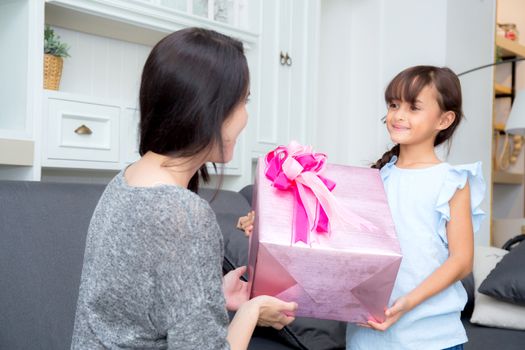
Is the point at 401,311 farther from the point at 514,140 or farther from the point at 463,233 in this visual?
the point at 514,140

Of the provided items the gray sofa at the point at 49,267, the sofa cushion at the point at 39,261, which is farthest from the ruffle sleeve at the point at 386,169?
the sofa cushion at the point at 39,261

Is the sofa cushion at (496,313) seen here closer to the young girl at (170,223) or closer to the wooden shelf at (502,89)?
the young girl at (170,223)

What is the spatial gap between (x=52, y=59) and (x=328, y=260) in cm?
139

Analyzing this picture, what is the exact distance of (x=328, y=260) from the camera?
1071 millimetres

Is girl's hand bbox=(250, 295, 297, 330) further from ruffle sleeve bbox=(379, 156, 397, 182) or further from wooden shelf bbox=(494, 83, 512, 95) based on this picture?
wooden shelf bbox=(494, 83, 512, 95)

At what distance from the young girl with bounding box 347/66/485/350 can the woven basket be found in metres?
1.19

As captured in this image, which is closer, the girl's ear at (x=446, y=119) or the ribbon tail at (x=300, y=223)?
the ribbon tail at (x=300, y=223)

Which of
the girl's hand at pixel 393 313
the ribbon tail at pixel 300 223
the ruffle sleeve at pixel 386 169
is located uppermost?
the ruffle sleeve at pixel 386 169

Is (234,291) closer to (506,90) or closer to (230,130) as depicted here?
(230,130)

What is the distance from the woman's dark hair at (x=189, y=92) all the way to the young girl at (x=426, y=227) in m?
0.40

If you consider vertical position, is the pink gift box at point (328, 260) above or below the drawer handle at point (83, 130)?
below

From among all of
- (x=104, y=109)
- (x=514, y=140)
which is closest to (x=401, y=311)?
(x=104, y=109)

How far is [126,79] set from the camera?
2611mm

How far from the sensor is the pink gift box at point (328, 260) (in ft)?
3.49
